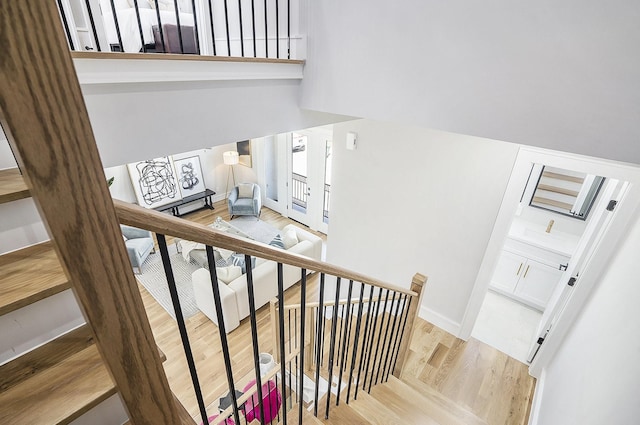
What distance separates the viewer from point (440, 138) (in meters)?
2.98

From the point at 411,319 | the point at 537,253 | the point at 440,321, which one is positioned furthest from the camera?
the point at 537,253

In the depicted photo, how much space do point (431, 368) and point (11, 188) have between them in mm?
3598

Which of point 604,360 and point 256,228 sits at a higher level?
point 604,360

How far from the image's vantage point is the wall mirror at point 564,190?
12.1 feet

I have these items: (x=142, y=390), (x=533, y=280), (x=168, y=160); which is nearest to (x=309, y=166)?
(x=168, y=160)

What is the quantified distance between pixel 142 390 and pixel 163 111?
1.41m

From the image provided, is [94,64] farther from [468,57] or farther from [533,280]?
[533,280]

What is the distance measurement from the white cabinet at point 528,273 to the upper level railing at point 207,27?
369 centimetres

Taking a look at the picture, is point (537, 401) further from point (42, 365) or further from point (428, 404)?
point (42, 365)

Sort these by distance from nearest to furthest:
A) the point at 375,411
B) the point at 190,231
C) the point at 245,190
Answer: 1. the point at 190,231
2. the point at 375,411
3. the point at 245,190

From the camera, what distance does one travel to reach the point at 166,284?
4613 millimetres

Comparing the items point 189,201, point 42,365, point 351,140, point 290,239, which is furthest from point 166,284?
point 42,365

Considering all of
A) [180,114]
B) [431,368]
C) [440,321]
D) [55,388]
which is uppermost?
[180,114]

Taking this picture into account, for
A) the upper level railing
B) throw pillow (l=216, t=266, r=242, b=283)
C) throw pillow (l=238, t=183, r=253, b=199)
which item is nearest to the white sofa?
throw pillow (l=216, t=266, r=242, b=283)
